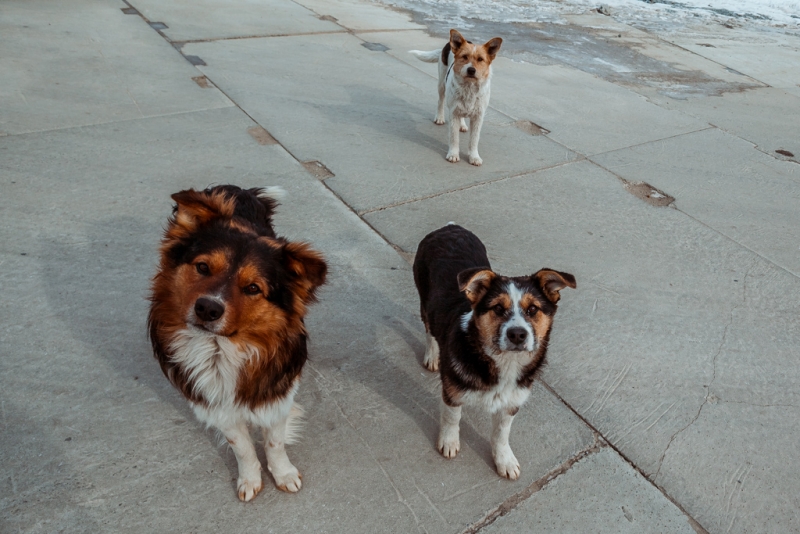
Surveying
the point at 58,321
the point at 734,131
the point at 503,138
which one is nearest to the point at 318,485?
the point at 58,321

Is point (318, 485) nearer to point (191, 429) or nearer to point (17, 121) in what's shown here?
point (191, 429)

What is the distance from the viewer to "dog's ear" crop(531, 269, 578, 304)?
282 centimetres

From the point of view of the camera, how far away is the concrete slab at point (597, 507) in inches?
113

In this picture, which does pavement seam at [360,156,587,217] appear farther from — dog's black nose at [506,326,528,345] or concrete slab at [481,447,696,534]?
concrete slab at [481,447,696,534]

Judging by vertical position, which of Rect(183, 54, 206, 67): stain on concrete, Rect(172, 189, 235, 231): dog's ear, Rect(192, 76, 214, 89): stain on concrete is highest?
Rect(172, 189, 235, 231): dog's ear

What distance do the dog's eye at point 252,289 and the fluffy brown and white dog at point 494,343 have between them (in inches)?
39.2

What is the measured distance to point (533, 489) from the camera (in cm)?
305

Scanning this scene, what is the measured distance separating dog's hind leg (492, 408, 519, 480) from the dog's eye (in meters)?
1.48

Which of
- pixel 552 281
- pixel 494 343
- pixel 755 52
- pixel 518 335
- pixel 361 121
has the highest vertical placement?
pixel 755 52

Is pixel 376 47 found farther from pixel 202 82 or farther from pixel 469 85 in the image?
pixel 469 85

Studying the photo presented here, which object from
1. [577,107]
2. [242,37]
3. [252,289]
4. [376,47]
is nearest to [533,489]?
[252,289]

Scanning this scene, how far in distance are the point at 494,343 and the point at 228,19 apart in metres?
9.59

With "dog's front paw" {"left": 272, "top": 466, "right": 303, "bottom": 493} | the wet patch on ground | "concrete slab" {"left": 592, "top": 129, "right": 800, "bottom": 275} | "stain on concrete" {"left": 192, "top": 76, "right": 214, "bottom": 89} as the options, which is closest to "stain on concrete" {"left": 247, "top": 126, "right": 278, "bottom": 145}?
"stain on concrete" {"left": 192, "top": 76, "right": 214, "bottom": 89}

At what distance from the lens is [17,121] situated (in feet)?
19.6
